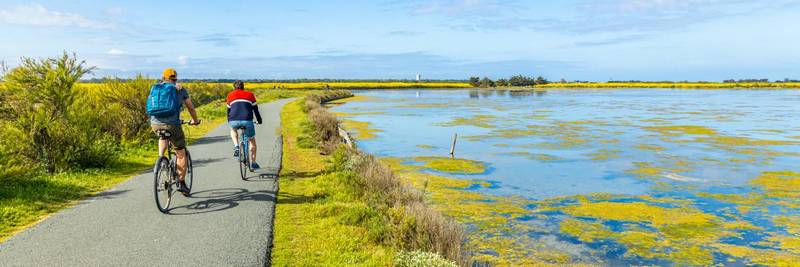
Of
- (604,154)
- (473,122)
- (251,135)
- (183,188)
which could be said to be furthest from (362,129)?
(183,188)

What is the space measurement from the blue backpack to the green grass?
2287 mm

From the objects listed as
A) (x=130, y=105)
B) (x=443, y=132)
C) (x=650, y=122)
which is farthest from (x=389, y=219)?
(x=650, y=122)

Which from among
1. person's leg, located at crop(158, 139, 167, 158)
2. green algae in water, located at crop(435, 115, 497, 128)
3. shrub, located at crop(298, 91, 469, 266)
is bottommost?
green algae in water, located at crop(435, 115, 497, 128)

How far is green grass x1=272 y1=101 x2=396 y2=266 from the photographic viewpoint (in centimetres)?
668

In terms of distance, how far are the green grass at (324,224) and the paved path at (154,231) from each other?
0.88ft

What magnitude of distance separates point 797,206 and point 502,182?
674cm

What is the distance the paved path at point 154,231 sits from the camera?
624 cm

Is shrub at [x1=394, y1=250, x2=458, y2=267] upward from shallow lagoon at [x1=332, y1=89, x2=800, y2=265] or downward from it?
upward

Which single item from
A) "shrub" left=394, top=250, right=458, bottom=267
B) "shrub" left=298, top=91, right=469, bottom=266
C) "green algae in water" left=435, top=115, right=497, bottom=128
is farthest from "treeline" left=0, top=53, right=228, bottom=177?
"green algae in water" left=435, top=115, right=497, bottom=128

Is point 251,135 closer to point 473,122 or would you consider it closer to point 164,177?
point 164,177

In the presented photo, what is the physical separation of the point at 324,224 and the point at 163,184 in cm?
250

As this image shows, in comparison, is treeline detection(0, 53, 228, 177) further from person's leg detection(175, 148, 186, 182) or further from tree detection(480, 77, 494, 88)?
tree detection(480, 77, 494, 88)

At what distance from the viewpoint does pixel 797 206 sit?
483 inches

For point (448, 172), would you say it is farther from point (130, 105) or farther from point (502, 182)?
point (130, 105)
